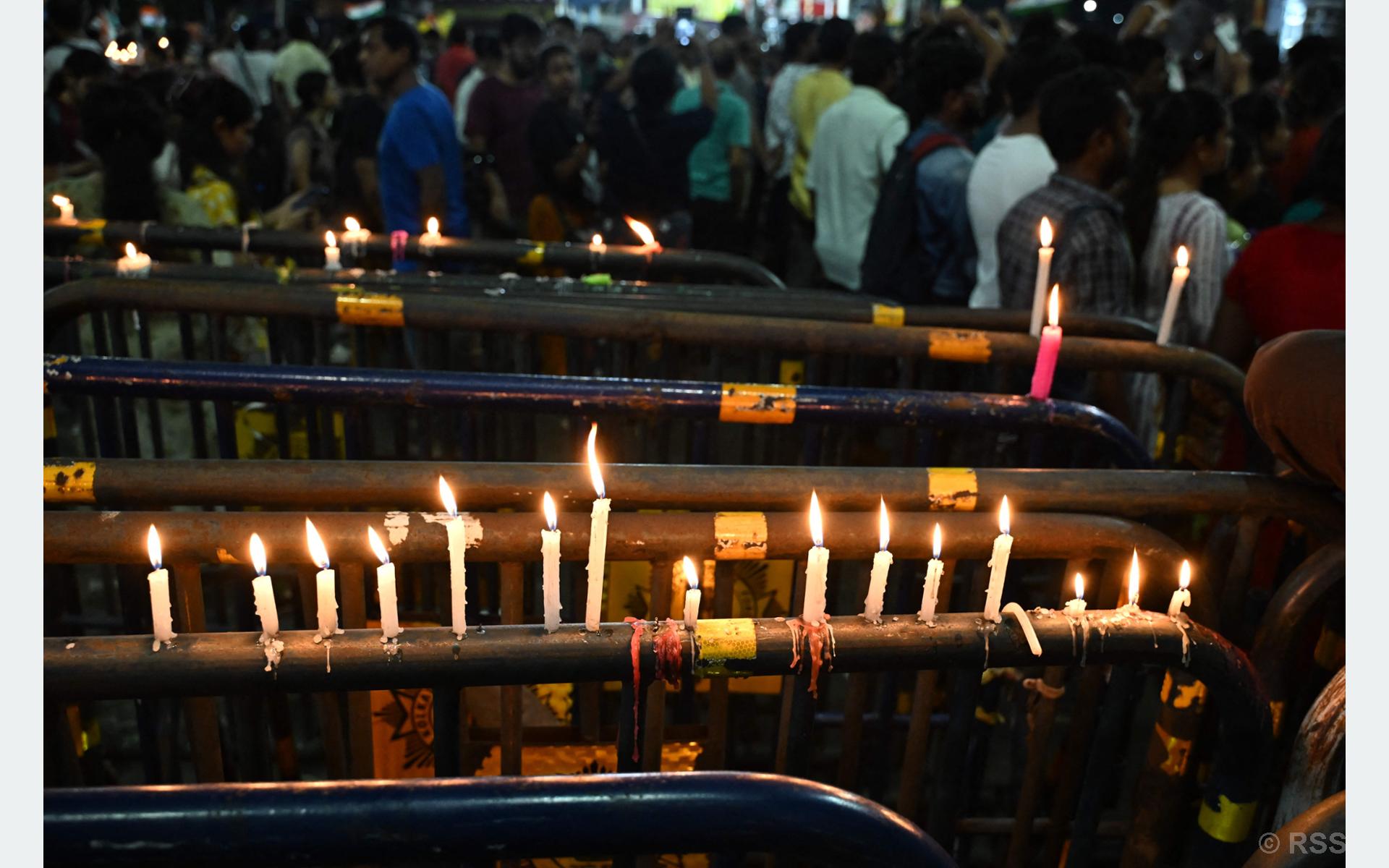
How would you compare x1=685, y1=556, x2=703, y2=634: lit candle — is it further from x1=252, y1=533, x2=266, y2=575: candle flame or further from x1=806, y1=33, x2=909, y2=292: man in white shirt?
x1=806, y1=33, x2=909, y2=292: man in white shirt

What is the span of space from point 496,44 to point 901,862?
10.2 m

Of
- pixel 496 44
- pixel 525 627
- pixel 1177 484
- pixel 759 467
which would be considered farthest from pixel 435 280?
pixel 496 44

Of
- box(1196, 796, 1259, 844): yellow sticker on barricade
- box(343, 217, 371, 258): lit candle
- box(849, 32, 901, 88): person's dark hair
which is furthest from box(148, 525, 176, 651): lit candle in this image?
box(849, 32, 901, 88): person's dark hair

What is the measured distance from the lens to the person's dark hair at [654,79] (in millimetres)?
7957

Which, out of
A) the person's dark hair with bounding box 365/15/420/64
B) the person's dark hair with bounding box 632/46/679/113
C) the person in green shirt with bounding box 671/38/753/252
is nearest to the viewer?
the person's dark hair with bounding box 365/15/420/64

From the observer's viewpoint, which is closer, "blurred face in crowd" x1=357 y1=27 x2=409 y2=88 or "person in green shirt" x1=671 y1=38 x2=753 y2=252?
"blurred face in crowd" x1=357 y1=27 x2=409 y2=88

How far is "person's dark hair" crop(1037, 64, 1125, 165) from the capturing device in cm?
398

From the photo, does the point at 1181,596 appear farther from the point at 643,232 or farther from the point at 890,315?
the point at 643,232

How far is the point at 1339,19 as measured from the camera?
13047 mm

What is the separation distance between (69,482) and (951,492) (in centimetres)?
177

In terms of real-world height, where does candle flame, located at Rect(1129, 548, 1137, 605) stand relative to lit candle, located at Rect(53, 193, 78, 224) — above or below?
below

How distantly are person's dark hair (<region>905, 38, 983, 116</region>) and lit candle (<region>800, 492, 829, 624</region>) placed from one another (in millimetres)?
4409

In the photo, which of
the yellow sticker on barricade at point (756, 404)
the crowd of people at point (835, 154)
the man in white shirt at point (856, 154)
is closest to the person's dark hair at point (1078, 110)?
the crowd of people at point (835, 154)

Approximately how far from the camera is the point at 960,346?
3055mm
